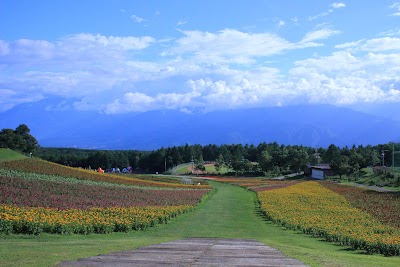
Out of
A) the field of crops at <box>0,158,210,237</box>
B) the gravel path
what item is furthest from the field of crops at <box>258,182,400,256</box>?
the gravel path

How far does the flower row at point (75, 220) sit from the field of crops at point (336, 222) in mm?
7077

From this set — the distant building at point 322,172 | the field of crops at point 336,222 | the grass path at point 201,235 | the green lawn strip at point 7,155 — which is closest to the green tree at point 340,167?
the distant building at point 322,172

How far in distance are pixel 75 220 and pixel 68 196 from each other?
28.1 feet

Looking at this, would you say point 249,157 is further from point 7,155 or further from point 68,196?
point 68,196

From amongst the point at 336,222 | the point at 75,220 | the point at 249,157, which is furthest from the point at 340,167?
the point at 75,220

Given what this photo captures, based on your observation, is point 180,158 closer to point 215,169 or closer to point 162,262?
point 215,169

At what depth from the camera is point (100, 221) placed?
1897cm

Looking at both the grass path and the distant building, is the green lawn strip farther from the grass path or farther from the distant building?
the distant building

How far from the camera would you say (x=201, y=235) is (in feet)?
61.3

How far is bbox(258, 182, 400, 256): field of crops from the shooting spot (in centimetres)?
1630

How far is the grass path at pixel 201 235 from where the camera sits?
10312mm

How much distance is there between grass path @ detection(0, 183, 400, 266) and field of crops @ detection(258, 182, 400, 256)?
701 mm

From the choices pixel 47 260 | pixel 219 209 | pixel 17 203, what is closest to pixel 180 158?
pixel 219 209

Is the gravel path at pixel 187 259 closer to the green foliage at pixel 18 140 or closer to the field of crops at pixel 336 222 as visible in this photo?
the field of crops at pixel 336 222
